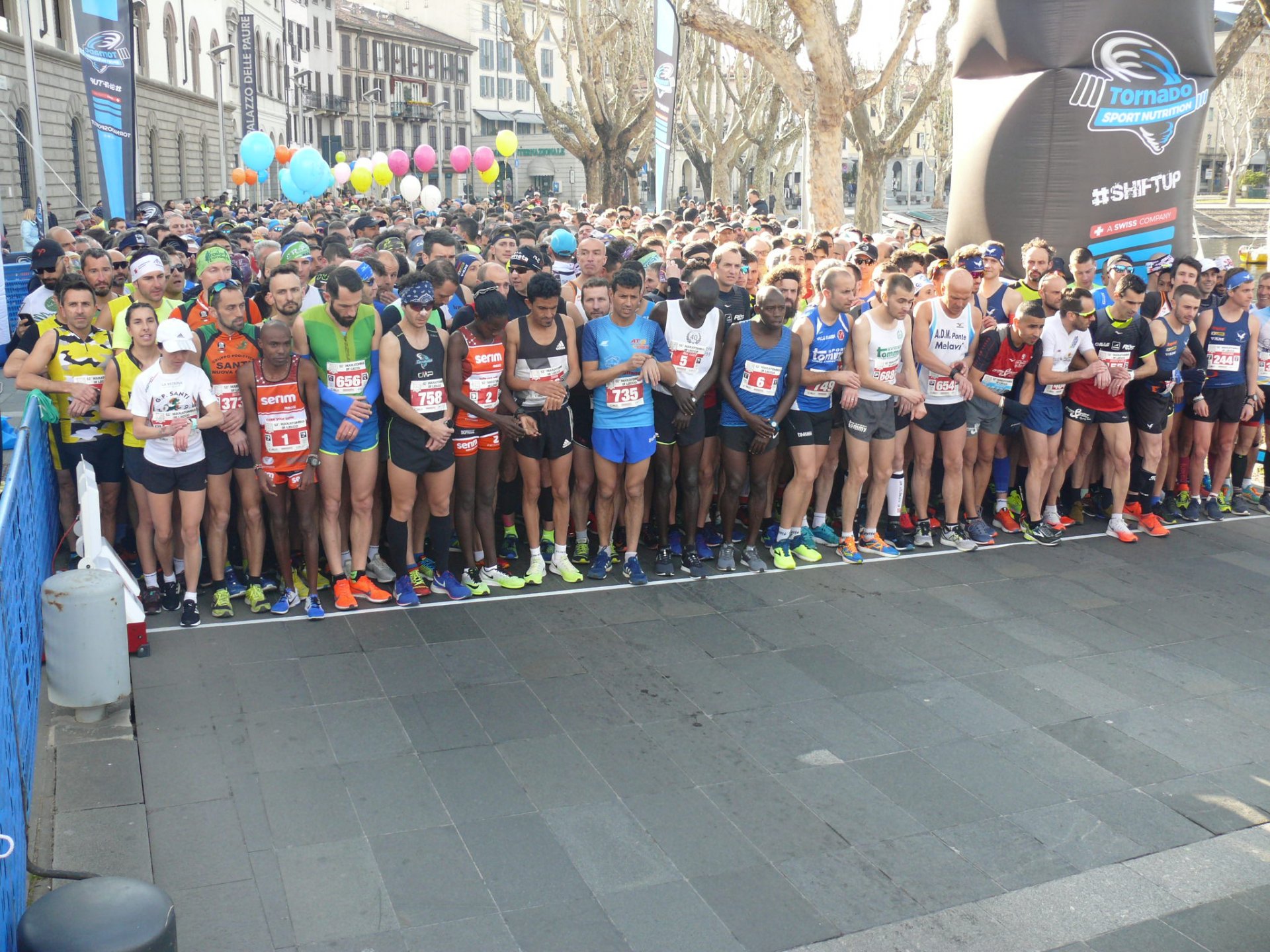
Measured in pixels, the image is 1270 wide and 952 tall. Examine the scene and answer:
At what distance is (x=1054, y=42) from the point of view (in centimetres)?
1011

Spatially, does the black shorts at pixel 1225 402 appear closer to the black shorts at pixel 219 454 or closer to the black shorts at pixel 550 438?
the black shorts at pixel 550 438

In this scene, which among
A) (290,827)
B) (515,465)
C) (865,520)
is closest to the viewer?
(290,827)

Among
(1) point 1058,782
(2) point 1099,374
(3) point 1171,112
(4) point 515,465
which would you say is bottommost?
(1) point 1058,782

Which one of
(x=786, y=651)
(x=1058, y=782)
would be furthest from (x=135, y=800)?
(x=1058, y=782)

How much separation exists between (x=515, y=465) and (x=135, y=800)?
11.5 feet

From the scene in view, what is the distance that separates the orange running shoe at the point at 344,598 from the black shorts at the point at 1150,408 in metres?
6.09

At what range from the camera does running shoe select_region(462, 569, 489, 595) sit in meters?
7.18

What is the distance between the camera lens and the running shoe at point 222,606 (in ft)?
21.7

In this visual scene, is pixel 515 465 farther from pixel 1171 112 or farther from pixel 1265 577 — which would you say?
pixel 1171 112

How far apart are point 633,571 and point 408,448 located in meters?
1.72

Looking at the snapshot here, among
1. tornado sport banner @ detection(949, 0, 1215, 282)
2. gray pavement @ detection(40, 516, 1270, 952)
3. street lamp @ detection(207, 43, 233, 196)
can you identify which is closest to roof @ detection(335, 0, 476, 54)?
street lamp @ detection(207, 43, 233, 196)

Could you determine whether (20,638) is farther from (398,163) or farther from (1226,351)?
(398,163)

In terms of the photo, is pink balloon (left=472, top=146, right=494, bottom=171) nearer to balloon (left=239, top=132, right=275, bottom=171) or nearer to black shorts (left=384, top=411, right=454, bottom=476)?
balloon (left=239, top=132, right=275, bottom=171)

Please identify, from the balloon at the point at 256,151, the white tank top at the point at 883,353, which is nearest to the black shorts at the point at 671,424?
the white tank top at the point at 883,353
